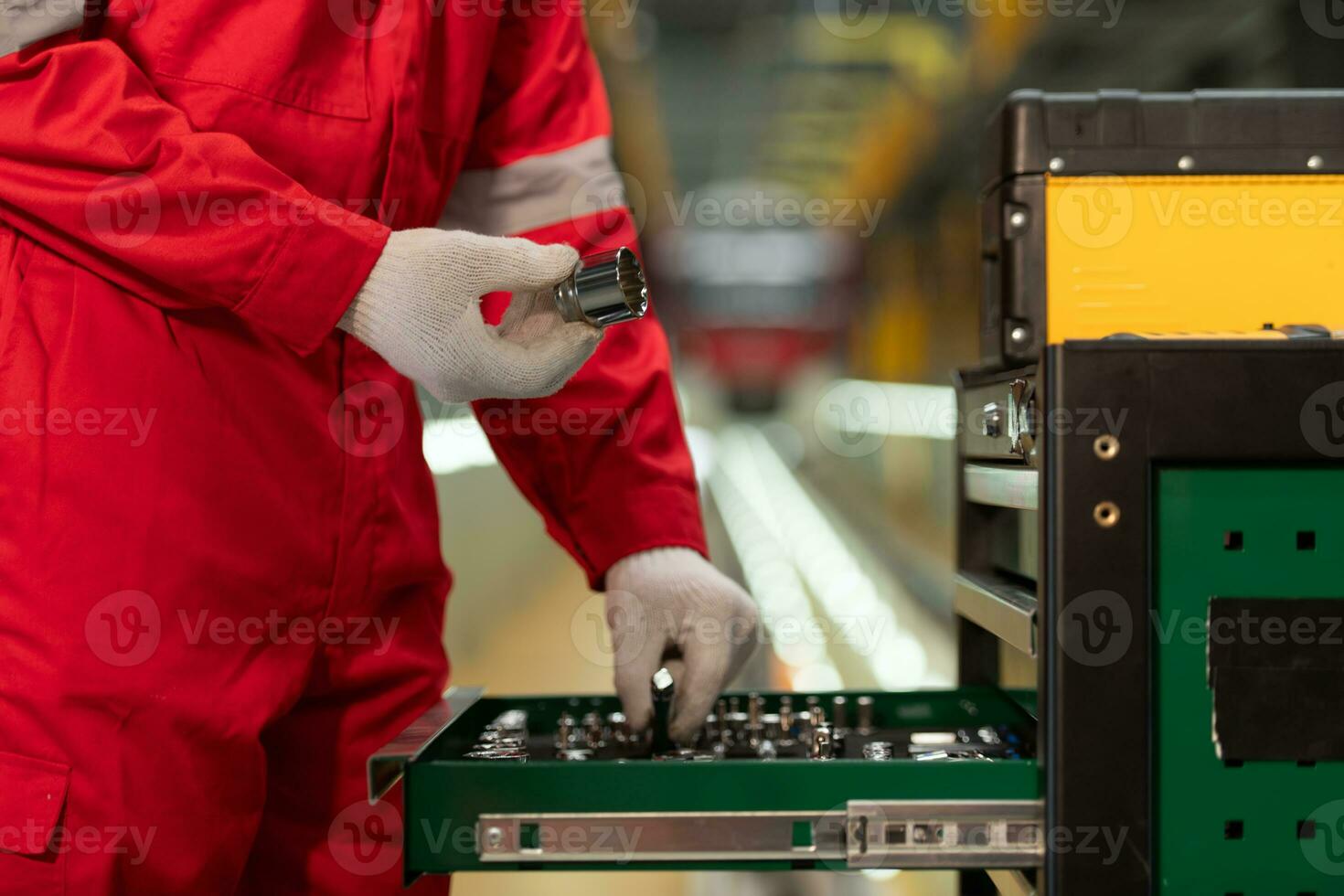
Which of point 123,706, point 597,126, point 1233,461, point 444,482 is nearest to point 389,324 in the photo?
point 123,706

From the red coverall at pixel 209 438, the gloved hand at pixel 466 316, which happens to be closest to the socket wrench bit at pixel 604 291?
the gloved hand at pixel 466 316

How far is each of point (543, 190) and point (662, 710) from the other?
607 mm

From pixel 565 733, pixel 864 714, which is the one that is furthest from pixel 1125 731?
pixel 565 733

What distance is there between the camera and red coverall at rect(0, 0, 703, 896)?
0.89 meters

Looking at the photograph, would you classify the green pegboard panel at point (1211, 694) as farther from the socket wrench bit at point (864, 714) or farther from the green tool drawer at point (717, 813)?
the socket wrench bit at point (864, 714)

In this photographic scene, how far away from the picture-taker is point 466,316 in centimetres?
96

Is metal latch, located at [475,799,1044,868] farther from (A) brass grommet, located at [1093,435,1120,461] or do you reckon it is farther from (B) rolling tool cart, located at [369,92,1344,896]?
(A) brass grommet, located at [1093,435,1120,461]

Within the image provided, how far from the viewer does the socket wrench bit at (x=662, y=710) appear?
1.05 m

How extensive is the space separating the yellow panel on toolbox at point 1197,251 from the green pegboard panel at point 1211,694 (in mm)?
306

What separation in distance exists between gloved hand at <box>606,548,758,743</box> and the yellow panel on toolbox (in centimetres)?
47

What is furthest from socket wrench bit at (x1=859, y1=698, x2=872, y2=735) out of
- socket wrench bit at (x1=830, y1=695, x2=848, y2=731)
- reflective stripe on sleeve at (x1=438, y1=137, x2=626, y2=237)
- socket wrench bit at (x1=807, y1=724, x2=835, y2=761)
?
reflective stripe on sleeve at (x1=438, y1=137, x2=626, y2=237)

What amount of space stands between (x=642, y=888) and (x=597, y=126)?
2.12 meters

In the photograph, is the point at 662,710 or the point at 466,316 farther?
the point at 662,710

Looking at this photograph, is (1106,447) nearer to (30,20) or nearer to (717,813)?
(717,813)
